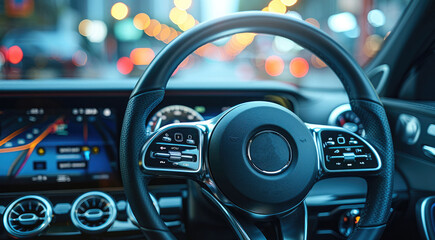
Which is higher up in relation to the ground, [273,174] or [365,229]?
[273,174]

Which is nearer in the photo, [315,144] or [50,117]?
[315,144]

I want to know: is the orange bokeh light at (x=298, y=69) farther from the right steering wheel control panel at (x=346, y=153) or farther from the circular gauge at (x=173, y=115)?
the right steering wheel control panel at (x=346, y=153)

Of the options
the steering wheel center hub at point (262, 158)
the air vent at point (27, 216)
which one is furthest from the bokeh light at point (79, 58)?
the steering wheel center hub at point (262, 158)

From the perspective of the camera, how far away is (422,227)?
6.58 ft

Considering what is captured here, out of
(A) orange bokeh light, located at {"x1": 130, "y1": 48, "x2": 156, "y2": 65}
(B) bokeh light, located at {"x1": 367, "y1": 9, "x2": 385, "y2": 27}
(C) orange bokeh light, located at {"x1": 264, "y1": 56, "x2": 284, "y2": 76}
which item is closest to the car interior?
(B) bokeh light, located at {"x1": 367, "y1": 9, "x2": 385, "y2": 27}

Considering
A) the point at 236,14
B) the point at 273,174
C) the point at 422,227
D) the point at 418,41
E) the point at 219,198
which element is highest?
the point at 236,14

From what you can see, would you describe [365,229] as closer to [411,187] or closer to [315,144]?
[315,144]

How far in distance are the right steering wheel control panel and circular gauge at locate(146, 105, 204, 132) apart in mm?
796

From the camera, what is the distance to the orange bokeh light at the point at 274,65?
16.5 meters

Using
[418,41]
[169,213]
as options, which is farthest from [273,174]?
[418,41]

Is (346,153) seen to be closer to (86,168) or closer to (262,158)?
(262,158)

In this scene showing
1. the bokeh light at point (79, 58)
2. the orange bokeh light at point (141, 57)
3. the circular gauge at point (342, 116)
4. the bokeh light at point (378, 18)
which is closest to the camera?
the circular gauge at point (342, 116)

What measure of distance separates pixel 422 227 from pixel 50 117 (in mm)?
1813

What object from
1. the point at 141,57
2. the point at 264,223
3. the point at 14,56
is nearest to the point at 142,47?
the point at 141,57
